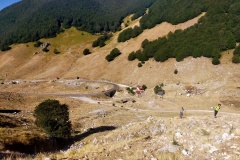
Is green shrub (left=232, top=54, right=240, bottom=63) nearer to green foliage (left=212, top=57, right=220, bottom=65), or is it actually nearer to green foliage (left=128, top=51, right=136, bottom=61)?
green foliage (left=212, top=57, right=220, bottom=65)

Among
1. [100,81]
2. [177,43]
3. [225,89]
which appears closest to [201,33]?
[177,43]

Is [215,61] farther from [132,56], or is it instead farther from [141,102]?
[132,56]

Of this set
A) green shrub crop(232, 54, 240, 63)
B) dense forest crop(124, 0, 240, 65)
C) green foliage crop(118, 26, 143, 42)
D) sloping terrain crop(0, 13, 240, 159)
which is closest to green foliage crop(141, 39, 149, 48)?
dense forest crop(124, 0, 240, 65)

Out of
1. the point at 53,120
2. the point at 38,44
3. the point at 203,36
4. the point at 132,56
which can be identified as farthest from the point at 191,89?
the point at 38,44

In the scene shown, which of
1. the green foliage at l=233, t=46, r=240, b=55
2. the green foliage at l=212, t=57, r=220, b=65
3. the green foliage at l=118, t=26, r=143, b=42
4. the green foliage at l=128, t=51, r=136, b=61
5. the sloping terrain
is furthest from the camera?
the green foliage at l=118, t=26, r=143, b=42

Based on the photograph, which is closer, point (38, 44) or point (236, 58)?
point (236, 58)

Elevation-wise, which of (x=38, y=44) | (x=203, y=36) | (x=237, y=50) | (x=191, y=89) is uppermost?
(x=203, y=36)

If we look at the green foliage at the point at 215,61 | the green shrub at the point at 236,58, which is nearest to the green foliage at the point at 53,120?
the green foliage at the point at 215,61

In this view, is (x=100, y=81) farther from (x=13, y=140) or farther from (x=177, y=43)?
(x=13, y=140)
